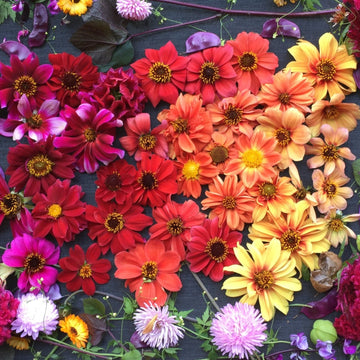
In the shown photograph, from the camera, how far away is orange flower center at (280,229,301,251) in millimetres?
1000

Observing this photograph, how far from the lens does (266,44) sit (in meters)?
1.02

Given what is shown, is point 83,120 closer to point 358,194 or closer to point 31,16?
point 31,16

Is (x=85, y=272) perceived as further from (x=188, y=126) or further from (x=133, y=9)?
(x=133, y=9)

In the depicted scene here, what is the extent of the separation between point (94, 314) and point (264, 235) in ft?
1.39

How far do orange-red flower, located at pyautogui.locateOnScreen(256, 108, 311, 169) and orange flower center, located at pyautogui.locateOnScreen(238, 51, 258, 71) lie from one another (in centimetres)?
11

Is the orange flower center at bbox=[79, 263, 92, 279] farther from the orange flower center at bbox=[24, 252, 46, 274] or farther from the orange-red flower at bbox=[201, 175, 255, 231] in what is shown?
the orange-red flower at bbox=[201, 175, 255, 231]

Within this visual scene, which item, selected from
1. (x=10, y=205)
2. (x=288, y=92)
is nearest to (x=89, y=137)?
(x=10, y=205)

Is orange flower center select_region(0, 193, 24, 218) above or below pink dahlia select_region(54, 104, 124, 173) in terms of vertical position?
below

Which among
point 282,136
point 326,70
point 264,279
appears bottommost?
point 264,279

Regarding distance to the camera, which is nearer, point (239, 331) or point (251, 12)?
point (239, 331)

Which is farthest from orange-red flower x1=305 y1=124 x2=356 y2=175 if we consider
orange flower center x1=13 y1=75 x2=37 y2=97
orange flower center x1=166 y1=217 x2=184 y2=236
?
orange flower center x1=13 y1=75 x2=37 y2=97

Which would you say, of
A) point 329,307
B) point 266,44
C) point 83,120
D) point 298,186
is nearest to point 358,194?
point 298,186

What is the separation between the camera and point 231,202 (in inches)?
39.4

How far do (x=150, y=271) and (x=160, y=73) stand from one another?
1.46ft
